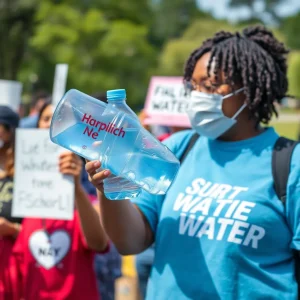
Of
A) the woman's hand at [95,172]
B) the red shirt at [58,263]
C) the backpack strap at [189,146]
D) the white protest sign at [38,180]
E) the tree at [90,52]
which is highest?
the tree at [90,52]

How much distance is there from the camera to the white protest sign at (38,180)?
2756 millimetres

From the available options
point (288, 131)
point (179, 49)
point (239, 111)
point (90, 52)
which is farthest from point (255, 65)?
point (179, 49)

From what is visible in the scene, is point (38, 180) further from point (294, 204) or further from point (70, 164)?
point (294, 204)

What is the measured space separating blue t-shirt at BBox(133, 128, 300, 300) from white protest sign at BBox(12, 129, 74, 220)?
672 mm

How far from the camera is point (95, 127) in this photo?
1693 mm

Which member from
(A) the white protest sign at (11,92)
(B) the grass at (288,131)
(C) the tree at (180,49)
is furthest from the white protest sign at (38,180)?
(C) the tree at (180,49)

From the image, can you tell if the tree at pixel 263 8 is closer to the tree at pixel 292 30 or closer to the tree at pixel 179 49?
the tree at pixel 292 30

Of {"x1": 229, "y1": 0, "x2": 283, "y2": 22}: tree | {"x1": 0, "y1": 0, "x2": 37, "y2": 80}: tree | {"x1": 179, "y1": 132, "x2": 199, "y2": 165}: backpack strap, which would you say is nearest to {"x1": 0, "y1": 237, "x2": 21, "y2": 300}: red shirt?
{"x1": 179, "y1": 132, "x2": 199, "y2": 165}: backpack strap

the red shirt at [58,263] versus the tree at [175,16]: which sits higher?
the tree at [175,16]

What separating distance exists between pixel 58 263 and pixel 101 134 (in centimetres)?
129

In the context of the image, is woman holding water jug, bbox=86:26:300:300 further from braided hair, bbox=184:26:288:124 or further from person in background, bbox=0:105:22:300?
person in background, bbox=0:105:22:300

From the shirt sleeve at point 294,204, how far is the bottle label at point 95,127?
0.62 metres

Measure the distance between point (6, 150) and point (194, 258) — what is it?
4.87 ft

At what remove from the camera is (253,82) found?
223 centimetres
